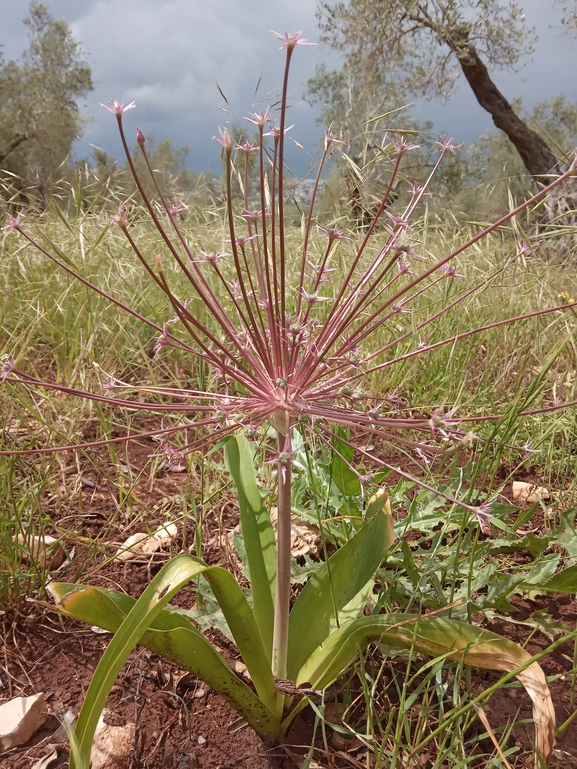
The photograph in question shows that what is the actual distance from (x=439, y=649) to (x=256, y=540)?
1.69 ft

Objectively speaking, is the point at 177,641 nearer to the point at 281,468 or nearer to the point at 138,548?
the point at 281,468

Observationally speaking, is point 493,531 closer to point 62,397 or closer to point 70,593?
point 70,593

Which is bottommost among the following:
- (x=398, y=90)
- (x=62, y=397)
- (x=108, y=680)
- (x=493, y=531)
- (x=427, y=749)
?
(x=427, y=749)

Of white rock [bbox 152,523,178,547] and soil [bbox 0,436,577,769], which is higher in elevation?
white rock [bbox 152,523,178,547]

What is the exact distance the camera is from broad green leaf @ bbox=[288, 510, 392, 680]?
1.27m

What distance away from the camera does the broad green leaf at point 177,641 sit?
1044 mm

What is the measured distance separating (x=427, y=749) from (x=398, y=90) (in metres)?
14.8

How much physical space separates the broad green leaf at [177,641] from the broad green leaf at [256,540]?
0.45 ft

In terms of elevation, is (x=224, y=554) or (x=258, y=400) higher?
(x=258, y=400)

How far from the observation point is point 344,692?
4.21 ft

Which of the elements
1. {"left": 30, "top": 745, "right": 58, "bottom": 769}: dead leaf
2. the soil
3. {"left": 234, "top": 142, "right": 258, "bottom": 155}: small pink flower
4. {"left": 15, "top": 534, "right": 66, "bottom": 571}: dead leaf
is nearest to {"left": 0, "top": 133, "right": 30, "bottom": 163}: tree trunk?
{"left": 15, "top": 534, "right": 66, "bottom": 571}: dead leaf

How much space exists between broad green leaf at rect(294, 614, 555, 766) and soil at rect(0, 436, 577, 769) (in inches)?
3.5

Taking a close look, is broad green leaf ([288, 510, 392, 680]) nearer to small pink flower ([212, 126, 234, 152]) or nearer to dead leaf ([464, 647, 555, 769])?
dead leaf ([464, 647, 555, 769])

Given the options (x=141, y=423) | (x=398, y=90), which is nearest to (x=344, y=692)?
(x=141, y=423)
